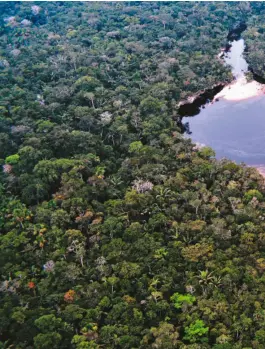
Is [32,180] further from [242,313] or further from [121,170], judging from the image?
[242,313]

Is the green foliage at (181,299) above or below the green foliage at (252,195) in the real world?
below

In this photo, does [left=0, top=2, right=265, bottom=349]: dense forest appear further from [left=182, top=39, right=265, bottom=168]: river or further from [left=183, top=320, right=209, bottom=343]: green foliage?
[left=182, top=39, right=265, bottom=168]: river

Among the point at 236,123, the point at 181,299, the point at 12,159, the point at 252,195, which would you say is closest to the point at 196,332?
the point at 181,299

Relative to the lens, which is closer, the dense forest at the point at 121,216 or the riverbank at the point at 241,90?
the dense forest at the point at 121,216

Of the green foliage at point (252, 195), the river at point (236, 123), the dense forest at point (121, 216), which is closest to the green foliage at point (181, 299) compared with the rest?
the dense forest at point (121, 216)

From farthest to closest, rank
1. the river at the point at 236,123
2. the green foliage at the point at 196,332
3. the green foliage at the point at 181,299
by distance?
the river at the point at 236,123 < the green foliage at the point at 181,299 < the green foliage at the point at 196,332

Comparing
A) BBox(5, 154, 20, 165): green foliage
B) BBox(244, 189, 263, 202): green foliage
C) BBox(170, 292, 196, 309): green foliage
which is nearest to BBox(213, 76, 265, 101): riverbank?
BBox(244, 189, 263, 202): green foliage

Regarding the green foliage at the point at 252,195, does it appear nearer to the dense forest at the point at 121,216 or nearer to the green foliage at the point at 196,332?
the dense forest at the point at 121,216
